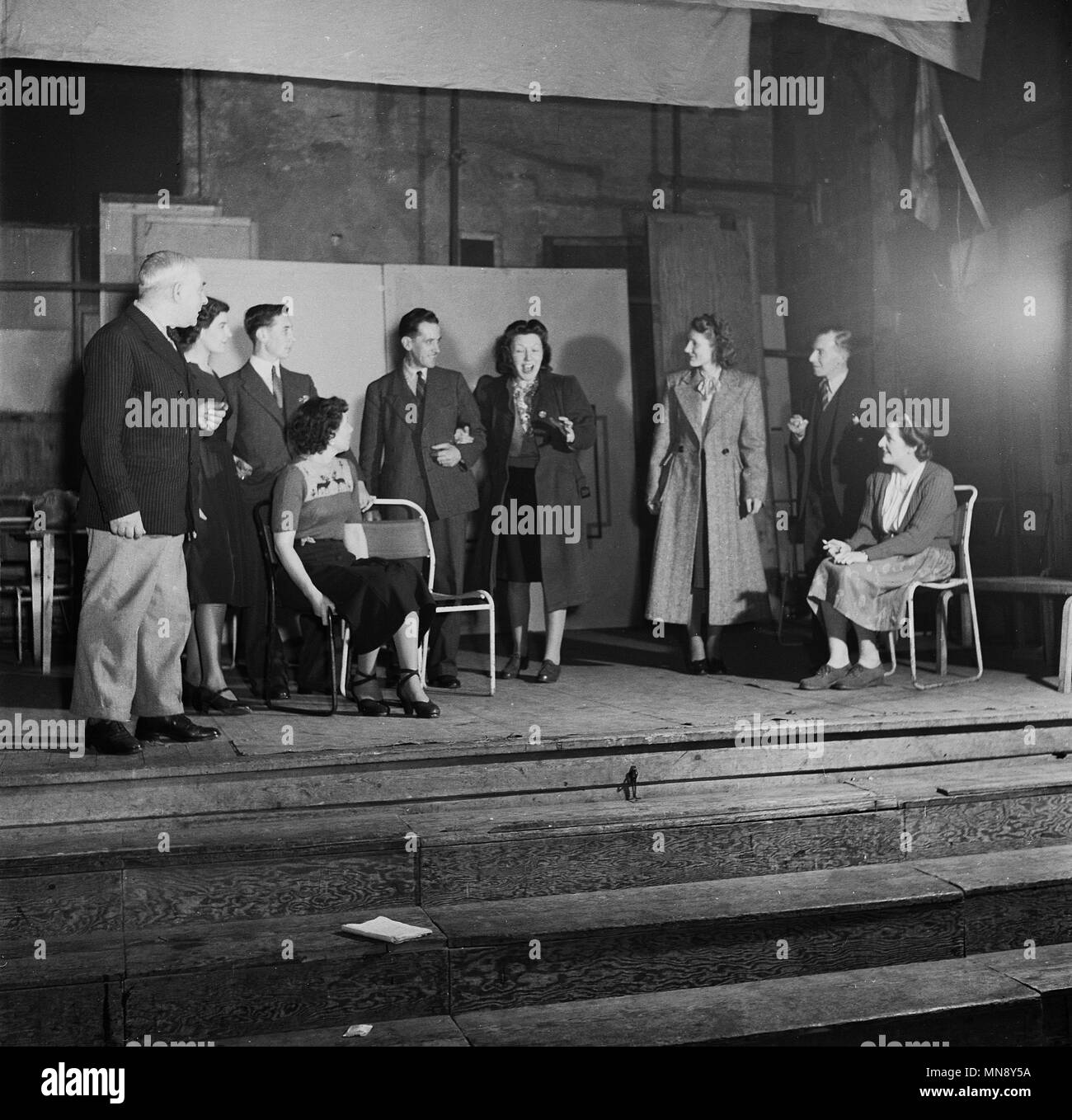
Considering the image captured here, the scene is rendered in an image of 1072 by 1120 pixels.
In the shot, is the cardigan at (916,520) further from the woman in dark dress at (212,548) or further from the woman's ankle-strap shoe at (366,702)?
the woman in dark dress at (212,548)

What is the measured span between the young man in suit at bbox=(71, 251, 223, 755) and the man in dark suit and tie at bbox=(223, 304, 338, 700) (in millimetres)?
1255

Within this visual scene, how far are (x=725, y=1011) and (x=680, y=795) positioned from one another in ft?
3.94

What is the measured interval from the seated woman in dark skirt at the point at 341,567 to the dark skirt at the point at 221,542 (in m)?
0.32

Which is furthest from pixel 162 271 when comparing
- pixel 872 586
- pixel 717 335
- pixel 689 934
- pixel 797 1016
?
pixel 872 586

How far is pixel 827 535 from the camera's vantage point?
6355 millimetres

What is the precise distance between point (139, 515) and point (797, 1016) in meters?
2.36

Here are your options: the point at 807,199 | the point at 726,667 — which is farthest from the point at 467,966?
the point at 807,199

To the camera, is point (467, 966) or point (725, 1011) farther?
point (467, 966)

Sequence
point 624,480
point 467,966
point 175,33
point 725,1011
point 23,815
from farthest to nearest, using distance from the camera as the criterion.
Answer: point 624,480, point 175,33, point 23,815, point 467,966, point 725,1011

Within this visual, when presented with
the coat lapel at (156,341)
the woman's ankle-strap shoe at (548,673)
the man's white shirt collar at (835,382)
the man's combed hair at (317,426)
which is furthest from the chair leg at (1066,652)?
the coat lapel at (156,341)

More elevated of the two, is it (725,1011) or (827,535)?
(827,535)

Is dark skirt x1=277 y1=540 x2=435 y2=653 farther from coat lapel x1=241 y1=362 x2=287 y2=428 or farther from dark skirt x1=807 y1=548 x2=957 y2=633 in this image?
dark skirt x1=807 y1=548 x2=957 y2=633

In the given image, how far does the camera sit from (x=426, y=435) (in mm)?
5801
